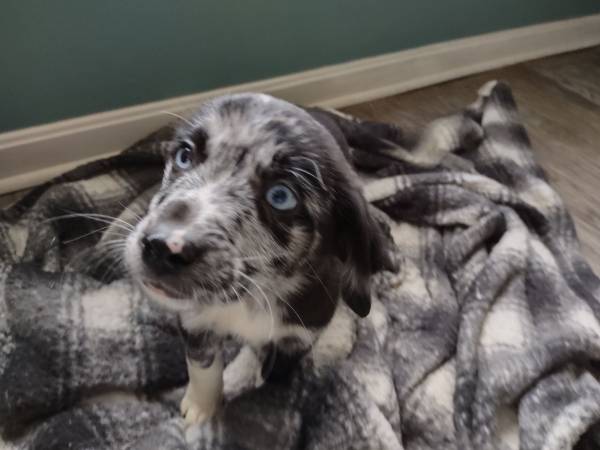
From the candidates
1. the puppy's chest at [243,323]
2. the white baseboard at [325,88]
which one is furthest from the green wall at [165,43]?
the puppy's chest at [243,323]

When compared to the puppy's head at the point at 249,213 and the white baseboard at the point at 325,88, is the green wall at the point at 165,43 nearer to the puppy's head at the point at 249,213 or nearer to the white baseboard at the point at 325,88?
the white baseboard at the point at 325,88

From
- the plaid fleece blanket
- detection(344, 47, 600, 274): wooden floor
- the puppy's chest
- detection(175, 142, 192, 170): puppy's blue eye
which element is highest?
detection(175, 142, 192, 170): puppy's blue eye

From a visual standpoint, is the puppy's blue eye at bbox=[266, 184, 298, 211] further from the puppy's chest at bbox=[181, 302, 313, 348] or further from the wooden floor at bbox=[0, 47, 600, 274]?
the wooden floor at bbox=[0, 47, 600, 274]

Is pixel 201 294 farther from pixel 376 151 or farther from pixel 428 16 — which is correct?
pixel 428 16

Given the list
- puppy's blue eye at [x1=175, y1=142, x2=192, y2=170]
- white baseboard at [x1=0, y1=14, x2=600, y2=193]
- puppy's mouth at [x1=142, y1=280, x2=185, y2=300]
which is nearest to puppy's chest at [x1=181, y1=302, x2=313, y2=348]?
puppy's mouth at [x1=142, y1=280, x2=185, y2=300]

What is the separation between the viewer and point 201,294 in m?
1.05

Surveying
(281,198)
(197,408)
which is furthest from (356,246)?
(197,408)

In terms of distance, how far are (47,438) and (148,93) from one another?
3.91 ft

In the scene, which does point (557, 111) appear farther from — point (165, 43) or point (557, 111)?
point (165, 43)

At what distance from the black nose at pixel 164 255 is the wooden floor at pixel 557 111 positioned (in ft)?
4.61

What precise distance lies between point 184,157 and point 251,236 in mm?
216

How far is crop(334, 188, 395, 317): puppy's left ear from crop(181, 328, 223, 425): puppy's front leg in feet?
0.95

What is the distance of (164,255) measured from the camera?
1000 mm

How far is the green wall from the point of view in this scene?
73.5 inches
